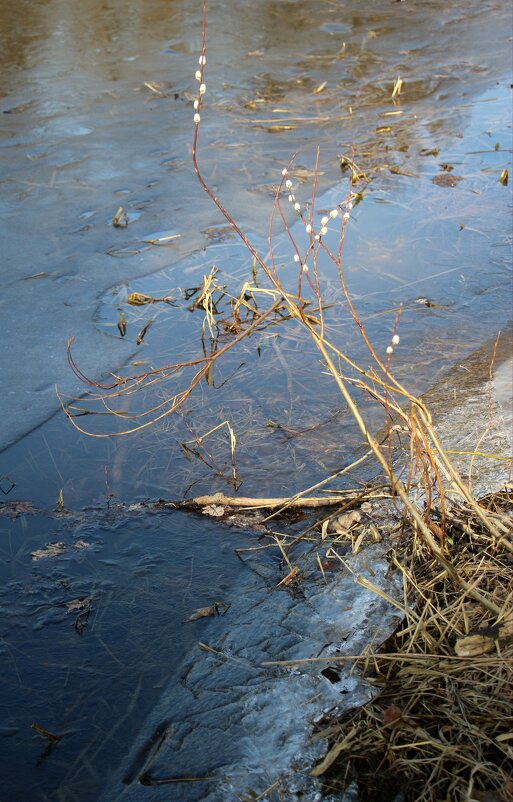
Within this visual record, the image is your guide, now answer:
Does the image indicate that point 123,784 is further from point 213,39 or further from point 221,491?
point 213,39

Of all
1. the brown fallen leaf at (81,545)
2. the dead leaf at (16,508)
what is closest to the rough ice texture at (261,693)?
the brown fallen leaf at (81,545)

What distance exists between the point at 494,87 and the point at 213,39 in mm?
2772

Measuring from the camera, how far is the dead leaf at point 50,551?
2371mm

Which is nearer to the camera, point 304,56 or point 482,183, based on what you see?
point 482,183

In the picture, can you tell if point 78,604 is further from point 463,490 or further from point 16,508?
point 463,490

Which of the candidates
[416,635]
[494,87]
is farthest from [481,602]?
[494,87]

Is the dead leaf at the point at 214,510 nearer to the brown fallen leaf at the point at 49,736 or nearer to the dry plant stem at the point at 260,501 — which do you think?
the dry plant stem at the point at 260,501

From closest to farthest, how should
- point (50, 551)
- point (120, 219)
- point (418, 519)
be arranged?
point (418, 519) < point (50, 551) < point (120, 219)

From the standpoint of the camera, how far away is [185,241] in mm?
4246

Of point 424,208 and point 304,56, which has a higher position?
point 304,56

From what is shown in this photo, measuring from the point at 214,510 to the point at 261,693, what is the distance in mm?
734

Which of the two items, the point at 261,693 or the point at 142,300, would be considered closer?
the point at 261,693

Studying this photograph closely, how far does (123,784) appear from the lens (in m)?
1.74

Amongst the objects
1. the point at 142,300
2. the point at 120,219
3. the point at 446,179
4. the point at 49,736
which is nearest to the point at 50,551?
the point at 49,736
